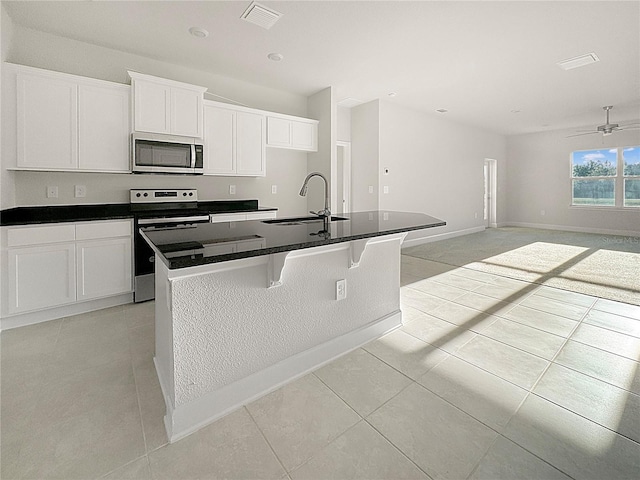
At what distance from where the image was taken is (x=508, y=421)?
5.14 feet

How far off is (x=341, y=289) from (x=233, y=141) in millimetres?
2813

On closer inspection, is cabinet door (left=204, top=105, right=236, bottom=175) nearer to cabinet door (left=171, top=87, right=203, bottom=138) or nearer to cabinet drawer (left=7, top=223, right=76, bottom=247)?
cabinet door (left=171, top=87, right=203, bottom=138)

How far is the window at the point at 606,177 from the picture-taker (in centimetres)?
760

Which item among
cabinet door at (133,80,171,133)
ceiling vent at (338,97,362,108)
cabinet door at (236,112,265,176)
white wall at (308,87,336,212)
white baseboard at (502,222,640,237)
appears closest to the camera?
cabinet door at (133,80,171,133)

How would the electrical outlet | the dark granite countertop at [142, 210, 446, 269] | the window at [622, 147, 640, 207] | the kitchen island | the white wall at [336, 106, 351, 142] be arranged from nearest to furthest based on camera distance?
the dark granite countertop at [142, 210, 446, 269] → the kitchen island → the electrical outlet → the white wall at [336, 106, 351, 142] → the window at [622, 147, 640, 207]

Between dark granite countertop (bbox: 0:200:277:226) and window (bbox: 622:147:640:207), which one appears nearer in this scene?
dark granite countertop (bbox: 0:200:277:226)

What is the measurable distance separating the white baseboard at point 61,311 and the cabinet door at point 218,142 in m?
1.71

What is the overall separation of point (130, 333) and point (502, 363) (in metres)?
2.79

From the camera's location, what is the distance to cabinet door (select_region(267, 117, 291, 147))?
174 inches

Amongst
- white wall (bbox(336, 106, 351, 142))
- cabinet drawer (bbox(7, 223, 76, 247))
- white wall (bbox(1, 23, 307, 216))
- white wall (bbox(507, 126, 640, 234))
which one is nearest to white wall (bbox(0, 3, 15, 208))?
white wall (bbox(1, 23, 307, 216))

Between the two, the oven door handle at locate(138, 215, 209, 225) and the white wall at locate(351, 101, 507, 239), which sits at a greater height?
the white wall at locate(351, 101, 507, 239)

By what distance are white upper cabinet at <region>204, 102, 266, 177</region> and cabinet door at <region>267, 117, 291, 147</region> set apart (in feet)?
0.38

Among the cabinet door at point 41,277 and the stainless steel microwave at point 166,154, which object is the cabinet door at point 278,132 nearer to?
the stainless steel microwave at point 166,154

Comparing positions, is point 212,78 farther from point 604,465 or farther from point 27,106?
point 604,465
